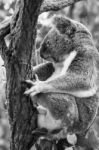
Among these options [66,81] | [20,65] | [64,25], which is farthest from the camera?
[64,25]

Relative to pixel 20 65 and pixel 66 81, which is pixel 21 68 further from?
pixel 66 81

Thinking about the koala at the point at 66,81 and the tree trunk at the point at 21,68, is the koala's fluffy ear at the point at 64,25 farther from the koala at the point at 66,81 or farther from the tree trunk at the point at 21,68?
the tree trunk at the point at 21,68

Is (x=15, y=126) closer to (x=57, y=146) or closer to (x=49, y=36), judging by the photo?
(x=57, y=146)

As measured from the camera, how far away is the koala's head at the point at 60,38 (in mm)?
4469

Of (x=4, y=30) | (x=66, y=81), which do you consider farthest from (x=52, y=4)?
(x=66, y=81)

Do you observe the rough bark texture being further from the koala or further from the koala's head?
the koala's head

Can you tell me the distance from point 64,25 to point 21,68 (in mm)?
1116

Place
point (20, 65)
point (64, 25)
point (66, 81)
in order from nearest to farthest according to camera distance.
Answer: point (20, 65) → point (66, 81) → point (64, 25)

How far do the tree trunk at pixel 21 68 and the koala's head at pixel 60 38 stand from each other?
0.86 metres

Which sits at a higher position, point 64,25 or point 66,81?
point 64,25

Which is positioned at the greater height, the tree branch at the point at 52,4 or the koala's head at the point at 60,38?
the tree branch at the point at 52,4

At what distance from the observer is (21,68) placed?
3.61 m

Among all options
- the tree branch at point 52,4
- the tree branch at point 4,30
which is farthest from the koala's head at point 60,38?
the tree branch at point 4,30

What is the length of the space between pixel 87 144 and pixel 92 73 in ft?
2.75
